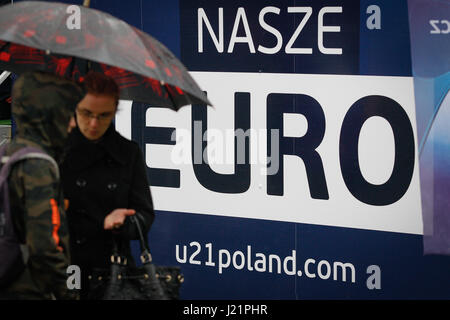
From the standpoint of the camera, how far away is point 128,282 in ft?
11.7

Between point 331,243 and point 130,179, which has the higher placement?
point 130,179

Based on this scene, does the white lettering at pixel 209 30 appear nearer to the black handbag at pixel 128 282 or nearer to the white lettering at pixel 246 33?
the white lettering at pixel 246 33

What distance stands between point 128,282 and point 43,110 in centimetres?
91

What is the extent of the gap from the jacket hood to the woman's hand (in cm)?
→ 51

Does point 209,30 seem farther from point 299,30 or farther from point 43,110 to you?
point 43,110

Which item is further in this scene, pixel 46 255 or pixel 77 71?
pixel 77 71

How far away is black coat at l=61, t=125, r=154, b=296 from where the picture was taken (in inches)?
147

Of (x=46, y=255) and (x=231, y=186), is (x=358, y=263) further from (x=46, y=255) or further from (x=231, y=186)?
(x=46, y=255)

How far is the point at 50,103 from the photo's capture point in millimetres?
3301

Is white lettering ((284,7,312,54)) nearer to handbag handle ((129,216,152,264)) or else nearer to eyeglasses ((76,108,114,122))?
eyeglasses ((76,108,114,122))

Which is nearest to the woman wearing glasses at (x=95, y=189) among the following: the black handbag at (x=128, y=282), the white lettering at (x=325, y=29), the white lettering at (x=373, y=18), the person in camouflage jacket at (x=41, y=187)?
the black handbag at (x=128, y=282)

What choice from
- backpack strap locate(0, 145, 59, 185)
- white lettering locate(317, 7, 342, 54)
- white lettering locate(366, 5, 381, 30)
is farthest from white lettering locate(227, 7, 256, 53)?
backpack strap locate(0, 145, 59, 185)

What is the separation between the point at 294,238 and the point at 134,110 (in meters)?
1.44
